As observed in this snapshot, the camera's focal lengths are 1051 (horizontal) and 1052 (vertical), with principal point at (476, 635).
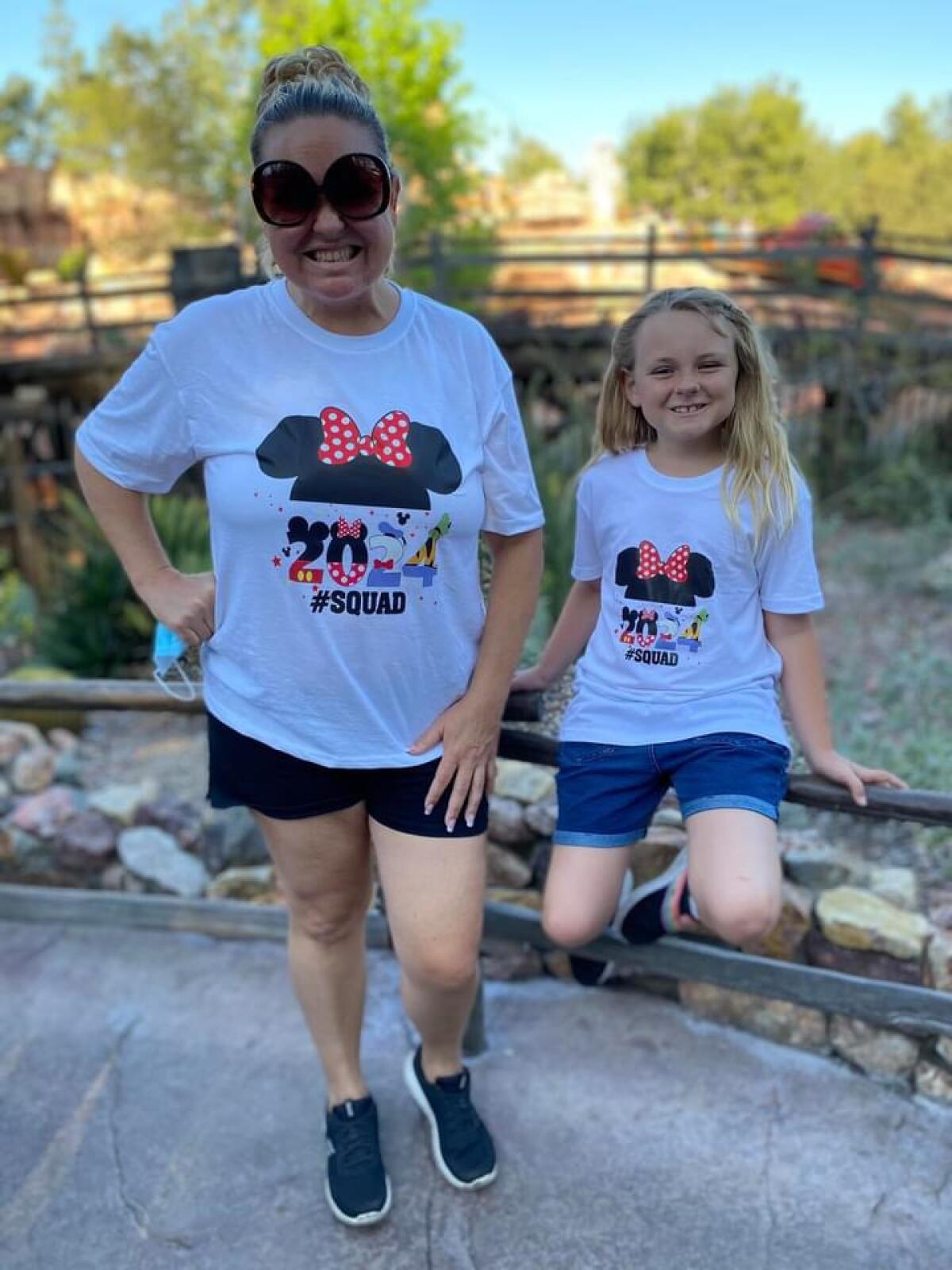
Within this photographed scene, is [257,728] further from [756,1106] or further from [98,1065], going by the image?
[756,1106]

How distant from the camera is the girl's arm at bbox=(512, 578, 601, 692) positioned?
78.1 inches

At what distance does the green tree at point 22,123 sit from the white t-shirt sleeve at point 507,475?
41.5 m

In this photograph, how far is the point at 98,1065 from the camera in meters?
2.31

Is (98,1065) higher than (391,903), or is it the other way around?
(391,903)

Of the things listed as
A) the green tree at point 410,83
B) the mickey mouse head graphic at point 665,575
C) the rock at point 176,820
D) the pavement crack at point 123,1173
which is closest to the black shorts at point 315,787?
the mickey mouse head graphic at point 665,575

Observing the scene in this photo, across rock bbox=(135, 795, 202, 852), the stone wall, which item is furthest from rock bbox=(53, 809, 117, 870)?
rock bbox=(135, 795, 202, 852)

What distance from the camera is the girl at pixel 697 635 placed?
1769 millimetres

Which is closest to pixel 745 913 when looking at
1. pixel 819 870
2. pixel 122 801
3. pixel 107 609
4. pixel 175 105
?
pixel 819 870

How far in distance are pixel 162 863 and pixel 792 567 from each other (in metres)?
2.18

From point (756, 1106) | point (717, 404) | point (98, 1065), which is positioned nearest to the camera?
point (717, 404)

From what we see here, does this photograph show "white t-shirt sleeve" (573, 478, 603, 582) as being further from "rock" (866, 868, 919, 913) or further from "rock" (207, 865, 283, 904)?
"rock" (207, 865, 283, 904)

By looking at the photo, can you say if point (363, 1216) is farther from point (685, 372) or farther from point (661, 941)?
point (685, 372)

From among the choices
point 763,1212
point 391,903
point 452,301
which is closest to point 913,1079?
point 763,1212

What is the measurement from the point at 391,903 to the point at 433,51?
51.2 ft
